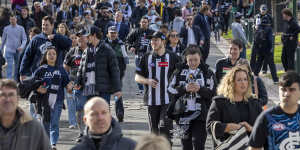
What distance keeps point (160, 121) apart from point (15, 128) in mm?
4120

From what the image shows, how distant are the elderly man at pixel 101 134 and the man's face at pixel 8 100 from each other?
93 centimetres

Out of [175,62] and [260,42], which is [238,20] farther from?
[175,62]

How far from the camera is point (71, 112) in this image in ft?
42.5

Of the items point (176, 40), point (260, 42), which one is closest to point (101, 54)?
point (176, 40)

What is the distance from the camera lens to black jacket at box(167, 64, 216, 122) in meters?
9.12

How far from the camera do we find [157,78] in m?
10.5

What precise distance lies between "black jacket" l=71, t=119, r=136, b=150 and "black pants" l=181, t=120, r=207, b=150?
3342 mm

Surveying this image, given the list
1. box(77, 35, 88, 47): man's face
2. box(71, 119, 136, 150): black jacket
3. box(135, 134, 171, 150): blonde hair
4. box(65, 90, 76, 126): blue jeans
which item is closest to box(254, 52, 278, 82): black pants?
box(65, 90, 76, 126): blue jeans

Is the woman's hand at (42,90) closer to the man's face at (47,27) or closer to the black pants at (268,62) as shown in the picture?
the man's face at (47,27)

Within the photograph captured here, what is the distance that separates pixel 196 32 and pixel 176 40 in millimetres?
3952

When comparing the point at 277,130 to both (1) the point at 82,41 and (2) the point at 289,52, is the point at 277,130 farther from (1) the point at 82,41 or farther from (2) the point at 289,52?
(2) the point at 289,52

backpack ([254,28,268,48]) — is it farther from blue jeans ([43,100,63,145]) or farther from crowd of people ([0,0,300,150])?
blue jeans ([43,100,63,145])

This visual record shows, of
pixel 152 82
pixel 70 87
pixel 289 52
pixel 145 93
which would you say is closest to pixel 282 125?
pixel 152 82

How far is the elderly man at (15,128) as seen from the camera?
6238 mm
